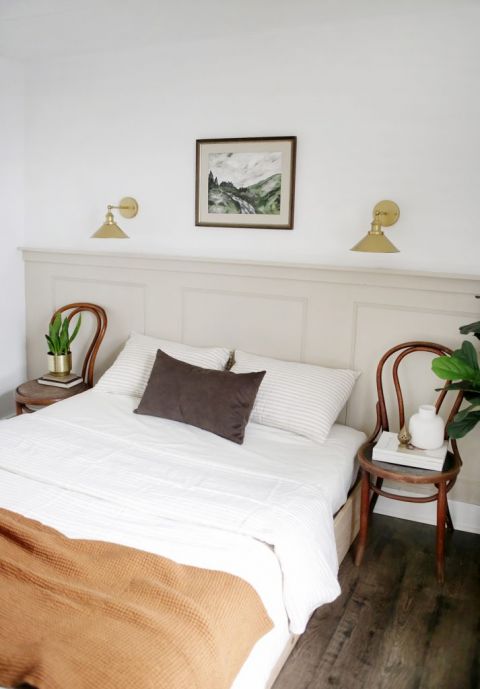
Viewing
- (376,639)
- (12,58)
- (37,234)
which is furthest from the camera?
(37,234)

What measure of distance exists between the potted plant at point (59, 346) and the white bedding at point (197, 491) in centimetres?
58

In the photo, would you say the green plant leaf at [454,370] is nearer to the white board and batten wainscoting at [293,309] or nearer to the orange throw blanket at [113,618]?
the white board and batten wainscoting at [293,309]

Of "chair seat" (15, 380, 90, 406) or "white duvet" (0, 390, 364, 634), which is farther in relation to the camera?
"chair seat" (15, 380, 90, 406)

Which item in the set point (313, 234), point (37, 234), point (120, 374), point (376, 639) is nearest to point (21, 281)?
point (37, 234)

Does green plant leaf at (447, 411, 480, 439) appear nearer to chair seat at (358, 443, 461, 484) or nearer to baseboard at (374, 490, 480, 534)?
chair seat at (358, 443, 461, 484)

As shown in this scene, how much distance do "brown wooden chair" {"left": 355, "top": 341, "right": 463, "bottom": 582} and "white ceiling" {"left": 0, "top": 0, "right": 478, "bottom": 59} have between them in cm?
145

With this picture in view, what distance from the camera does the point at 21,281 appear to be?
393 centimetres

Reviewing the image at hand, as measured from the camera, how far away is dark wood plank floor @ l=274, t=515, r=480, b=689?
2.10 m

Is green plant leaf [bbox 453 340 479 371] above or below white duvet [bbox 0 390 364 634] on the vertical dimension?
above

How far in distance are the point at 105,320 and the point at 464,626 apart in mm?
2367

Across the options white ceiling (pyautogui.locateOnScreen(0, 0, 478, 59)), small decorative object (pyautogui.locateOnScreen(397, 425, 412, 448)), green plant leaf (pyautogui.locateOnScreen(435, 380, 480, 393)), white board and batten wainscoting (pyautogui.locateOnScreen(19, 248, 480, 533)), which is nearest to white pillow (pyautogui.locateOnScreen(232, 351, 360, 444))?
white board and batten wainscoting (pyautogui.locateOnScreen(19, 248, 480, 533))

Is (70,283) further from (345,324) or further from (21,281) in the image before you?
(345,324)

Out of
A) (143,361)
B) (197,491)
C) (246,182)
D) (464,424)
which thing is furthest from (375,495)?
(246,182)

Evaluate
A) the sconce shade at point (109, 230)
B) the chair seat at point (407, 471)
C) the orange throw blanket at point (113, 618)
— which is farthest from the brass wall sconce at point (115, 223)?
the orange throw blanket at point (113, 618)
